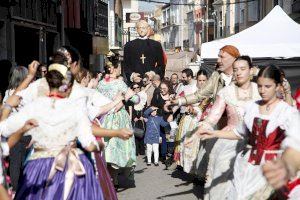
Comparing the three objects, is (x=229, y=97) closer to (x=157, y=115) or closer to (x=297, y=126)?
(x=297, y=126)

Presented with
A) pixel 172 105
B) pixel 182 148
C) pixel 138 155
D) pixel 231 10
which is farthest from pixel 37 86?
pixel 231 10

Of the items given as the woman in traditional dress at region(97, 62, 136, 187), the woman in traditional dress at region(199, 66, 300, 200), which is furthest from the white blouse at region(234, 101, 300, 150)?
the woman in traditional dress at region(97, 62, 136, 187)

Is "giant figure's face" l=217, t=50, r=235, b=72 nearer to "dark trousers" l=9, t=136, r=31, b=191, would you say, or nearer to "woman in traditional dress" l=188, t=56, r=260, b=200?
"woman in traditional dress" l=188, t=56, r=260, b=200

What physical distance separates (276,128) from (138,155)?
7648 millimetres

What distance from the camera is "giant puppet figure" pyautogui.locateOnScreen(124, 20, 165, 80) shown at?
1008cm

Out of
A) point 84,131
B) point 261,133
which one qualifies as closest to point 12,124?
point 84,131

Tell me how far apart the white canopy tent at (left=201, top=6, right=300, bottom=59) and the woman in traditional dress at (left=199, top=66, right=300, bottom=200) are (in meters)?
5.70

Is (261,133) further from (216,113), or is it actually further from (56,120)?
(56,120)

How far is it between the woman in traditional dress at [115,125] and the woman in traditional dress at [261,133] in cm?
343

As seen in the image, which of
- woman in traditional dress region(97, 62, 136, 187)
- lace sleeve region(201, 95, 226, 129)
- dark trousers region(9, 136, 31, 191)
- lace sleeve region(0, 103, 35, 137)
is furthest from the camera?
woman in traditional dress region(97, 62, 136, 187)

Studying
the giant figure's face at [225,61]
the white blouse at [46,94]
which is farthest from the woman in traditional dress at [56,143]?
the giant figure's face at [225,61]

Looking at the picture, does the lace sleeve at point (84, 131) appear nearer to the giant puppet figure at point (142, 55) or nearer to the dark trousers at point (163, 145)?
the giant puppet figure at point (142, 55)

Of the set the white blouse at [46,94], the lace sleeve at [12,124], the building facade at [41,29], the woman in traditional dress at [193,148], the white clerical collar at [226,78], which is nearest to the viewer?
the lace sleeve at [12,124]

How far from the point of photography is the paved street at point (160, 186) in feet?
28.0
